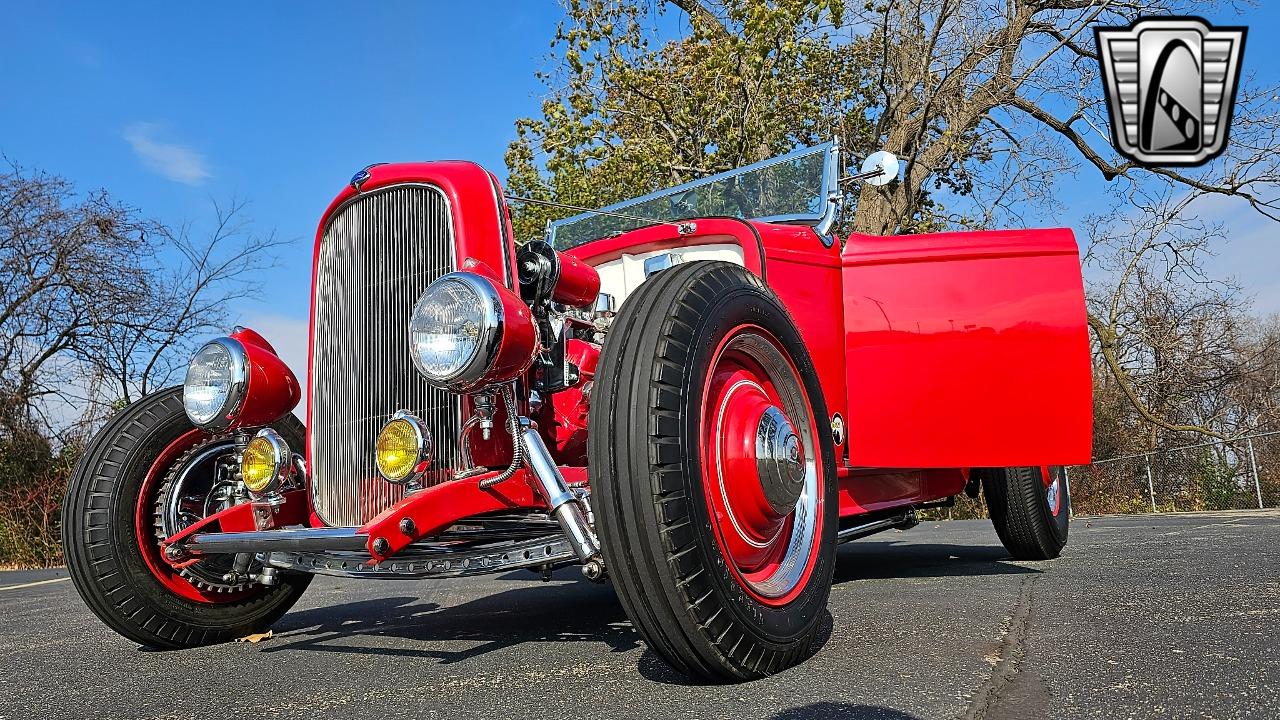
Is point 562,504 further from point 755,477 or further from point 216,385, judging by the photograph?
point 216,385

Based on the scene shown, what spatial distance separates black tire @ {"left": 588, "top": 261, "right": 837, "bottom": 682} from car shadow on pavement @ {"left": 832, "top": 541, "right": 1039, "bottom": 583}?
7.29ft

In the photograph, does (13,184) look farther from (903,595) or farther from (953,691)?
(953,691)

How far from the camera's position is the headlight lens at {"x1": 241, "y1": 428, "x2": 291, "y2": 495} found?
2.84 m

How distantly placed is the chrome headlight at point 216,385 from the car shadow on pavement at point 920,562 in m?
2.75

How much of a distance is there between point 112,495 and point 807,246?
9.11ft

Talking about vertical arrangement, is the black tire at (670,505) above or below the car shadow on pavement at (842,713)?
above

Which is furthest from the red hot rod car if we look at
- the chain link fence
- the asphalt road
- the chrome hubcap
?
the chain link fence

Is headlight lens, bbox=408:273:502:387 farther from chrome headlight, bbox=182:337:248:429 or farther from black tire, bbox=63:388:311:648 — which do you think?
black tire, bbox=63:388:311:648

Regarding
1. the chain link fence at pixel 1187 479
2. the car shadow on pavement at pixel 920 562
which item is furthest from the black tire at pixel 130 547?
the chain link fence at pixel 1187 479

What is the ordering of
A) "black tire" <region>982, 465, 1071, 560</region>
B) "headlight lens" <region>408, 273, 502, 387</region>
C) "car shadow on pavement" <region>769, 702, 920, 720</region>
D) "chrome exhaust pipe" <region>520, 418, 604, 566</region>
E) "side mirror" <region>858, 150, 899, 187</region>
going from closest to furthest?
"car shadow on pavement" <region>769, 702, 920, 720</region> < "chrome exhaust pipe" <region>520, 418, 604, 566</region> < "headlight lens" <region>408, 273, 502, 387</region> < "side mirror" <region>858, 150, 899, 187</region> < "black tire" <region>982, 465, 1071, 560</region>

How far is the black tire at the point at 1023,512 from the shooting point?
4695 millimetres

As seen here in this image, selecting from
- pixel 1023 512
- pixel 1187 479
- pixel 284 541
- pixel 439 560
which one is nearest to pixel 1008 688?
pixel 439 560

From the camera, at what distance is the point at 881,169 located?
14.2 ft

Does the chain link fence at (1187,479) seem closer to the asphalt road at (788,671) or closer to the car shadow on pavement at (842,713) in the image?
the asphalt road at (788,671)
